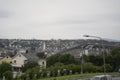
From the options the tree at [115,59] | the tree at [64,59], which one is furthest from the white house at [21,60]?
the tree at [115,59]

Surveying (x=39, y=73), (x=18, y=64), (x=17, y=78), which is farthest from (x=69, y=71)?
(x=18, y=64)

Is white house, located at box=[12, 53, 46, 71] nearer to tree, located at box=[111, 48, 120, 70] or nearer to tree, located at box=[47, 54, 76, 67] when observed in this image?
tree, located at box=[47, 54, 76, 67]

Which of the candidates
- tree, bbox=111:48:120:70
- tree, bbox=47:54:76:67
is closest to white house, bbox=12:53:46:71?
tree, bbox=47:54:76:67

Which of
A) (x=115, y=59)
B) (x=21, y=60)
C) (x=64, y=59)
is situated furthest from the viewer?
(x=21, y=60)

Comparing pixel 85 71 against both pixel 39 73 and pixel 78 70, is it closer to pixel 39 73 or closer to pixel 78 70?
pixel 78 70

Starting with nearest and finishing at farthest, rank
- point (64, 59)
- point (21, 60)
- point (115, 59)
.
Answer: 1. point (115, 59)
2. point (64, 59)
3. point (21, 60)

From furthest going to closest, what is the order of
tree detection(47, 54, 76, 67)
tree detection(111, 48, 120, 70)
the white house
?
the white house, tree detection(47, 54, 76, 67), tree detection(111, 48, 120, 70)

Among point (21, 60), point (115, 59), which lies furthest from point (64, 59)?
point (21, 60)

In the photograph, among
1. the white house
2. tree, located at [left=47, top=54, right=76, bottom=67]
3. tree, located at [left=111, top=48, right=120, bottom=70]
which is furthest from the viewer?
the white house

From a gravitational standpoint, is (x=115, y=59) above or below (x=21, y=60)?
above

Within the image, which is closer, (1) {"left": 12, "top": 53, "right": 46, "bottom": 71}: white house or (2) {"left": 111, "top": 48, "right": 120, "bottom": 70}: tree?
(2) {"left": 111, "top": 48, "right": 120, "bottom": 70}: tree

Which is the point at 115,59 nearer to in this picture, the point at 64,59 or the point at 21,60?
the point at 64,59

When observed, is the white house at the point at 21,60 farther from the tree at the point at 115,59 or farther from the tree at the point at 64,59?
the tree at the point at 115,59
